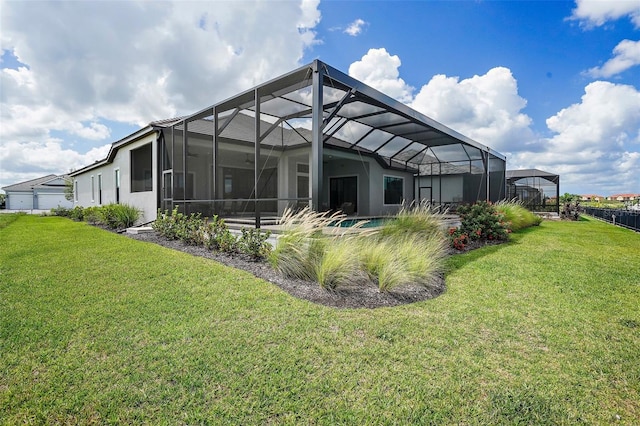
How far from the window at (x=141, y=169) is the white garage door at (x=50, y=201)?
3133 centimetres

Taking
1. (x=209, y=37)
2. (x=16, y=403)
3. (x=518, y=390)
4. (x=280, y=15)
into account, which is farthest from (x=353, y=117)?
(x=16, y=403)

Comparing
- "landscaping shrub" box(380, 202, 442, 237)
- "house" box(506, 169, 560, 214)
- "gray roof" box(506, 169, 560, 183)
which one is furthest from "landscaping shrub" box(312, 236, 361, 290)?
"gray roof" box(506, 169, 560, 183)

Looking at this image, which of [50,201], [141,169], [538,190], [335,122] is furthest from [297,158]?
[50,201]

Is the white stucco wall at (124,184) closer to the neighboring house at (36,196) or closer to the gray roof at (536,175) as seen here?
the neighboring house at (36,196)

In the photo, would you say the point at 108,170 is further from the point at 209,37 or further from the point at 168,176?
the point at 209,37

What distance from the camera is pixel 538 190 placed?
2114 cm

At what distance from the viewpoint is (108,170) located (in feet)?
53.3

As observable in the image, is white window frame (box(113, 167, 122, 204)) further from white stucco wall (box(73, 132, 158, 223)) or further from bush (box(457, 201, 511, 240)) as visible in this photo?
bush (box(457, 201, 511, 240))

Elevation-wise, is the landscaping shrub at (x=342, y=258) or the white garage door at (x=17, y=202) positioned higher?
the white garage door at (x=17, y=202)

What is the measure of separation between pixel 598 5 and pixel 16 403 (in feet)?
48.0

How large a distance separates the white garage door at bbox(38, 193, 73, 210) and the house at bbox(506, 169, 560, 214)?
149 ft

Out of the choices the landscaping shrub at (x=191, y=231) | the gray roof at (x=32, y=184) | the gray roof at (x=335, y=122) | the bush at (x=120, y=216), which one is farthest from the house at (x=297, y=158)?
the gray roof at (x=32, y=184)

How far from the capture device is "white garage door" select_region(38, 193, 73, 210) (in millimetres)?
36344

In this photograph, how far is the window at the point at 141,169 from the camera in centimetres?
1225
